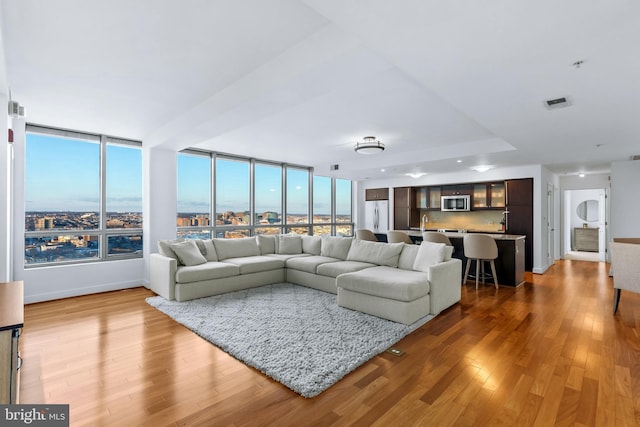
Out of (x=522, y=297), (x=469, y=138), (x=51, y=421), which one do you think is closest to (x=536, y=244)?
(x=522, y=297)

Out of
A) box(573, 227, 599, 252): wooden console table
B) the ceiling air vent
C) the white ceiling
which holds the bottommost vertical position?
box(573, 227, 599, 252): wooden console table

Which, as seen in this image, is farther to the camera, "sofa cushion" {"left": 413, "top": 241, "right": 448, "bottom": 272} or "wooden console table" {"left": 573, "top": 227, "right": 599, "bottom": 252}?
"wooden console table" {"left": 573, "top": 227, "right": 599, "bottom": 252}

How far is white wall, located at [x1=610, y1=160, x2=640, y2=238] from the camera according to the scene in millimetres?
6199

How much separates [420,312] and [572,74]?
2.67m

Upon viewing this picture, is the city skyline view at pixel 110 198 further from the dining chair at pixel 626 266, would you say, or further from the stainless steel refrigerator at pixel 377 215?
the dining chair at pixel 626 266

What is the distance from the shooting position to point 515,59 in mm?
2209

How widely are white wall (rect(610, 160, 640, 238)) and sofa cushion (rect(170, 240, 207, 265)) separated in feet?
26.6

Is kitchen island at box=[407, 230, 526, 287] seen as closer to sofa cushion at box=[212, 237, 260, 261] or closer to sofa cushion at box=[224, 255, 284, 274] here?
sofa cushion at box=[224, 255, 284, 274]

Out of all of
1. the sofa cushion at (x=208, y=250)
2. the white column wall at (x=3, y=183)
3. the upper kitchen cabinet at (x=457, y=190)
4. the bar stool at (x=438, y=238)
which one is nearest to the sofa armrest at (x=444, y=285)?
the bar stool at (x=438, y=238)

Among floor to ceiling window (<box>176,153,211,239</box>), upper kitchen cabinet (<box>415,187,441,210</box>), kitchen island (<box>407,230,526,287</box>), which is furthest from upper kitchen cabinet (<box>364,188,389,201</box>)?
floor to ceiling window (<box>176,153,211,239</box>)

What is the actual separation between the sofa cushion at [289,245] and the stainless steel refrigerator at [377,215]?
4.01 m

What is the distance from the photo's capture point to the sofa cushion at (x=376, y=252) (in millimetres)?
4684

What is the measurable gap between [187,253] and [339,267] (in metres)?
2.34

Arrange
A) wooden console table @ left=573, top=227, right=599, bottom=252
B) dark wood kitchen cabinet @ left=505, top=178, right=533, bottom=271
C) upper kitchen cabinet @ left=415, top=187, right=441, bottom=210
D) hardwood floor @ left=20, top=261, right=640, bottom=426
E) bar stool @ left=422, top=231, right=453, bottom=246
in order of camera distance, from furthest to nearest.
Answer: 1. wooden console table @ left=573, top=227, right=599, bottom=252
2. upper kitchen cabinet @ left=415, top=187, right=441, bottom=210
3. dark wood kitchen cabinet @ left=505, top=178, right=533, bottom=271
4. bar stool @ left=422, top=231, right=453, bottom=246
5. hardwood floor @ left=20, top=261, right=640, bottom=426
